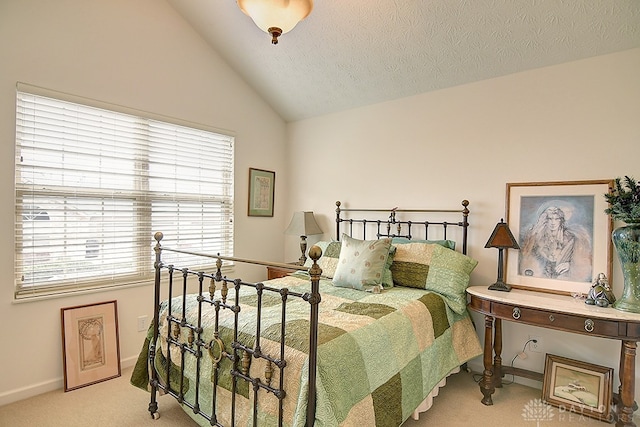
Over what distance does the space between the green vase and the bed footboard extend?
185 cm

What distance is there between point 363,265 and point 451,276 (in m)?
0.64

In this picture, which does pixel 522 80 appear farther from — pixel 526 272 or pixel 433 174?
pixel 526 272

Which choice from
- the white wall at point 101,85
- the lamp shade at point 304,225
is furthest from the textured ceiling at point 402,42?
the lamp shade at point 304,225

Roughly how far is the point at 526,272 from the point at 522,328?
442 millimetres

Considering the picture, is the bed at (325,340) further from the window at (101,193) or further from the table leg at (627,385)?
the window at (101,193)

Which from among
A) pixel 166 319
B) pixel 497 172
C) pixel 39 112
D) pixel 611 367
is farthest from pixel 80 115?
pixel 611 367

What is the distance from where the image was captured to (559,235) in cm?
245

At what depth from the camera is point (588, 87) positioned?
238 cm

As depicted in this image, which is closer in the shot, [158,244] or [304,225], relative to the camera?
[158,244]

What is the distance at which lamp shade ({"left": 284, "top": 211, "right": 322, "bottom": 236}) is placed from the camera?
11.8 feet

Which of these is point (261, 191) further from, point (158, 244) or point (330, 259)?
point (158, 244)

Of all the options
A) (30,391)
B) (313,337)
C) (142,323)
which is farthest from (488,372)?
(30,391)

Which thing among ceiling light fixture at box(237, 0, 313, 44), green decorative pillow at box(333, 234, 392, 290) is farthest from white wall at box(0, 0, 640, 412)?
ceiling light fixture at box(237, 0, 313, 44)

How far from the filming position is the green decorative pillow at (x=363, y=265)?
2.51 m
